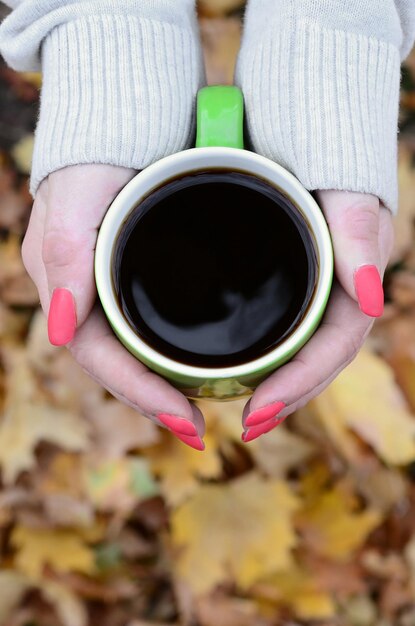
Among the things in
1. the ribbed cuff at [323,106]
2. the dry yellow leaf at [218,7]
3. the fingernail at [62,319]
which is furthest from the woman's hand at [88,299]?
the dry yellow leaf at [218,7]

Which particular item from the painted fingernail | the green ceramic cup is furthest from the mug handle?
the painted fingernail

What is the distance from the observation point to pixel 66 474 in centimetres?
145

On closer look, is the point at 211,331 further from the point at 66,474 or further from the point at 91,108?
the point at 66,474

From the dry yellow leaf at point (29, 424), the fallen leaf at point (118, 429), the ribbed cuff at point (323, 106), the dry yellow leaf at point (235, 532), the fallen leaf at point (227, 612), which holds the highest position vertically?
the ribbed cuff at point (323, 106)

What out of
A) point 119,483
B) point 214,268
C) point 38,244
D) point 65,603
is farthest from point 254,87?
point 65,603

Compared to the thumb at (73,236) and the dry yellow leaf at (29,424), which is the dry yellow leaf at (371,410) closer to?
the dry yellow leaf at (29,424)

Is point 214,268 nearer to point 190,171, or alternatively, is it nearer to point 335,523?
point 190,171

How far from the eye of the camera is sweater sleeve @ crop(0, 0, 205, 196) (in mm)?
919

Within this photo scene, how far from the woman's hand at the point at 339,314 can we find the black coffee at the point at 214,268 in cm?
5

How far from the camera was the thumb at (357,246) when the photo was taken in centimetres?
84

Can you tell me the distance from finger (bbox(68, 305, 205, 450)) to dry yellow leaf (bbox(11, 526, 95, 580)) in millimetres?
602

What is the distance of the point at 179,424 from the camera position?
88 centimetres

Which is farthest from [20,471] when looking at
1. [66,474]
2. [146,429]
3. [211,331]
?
[211,331]

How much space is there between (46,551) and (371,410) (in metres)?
0.73
